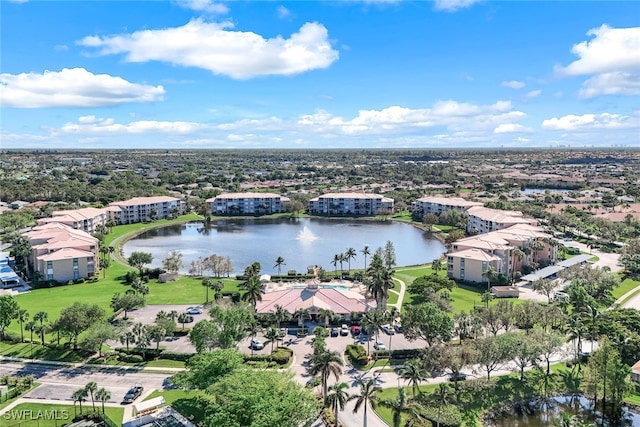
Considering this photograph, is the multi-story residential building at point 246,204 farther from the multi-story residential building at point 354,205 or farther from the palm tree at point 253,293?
the palm tree at point 253,293

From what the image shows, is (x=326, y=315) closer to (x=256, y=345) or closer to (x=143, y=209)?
(x=256, y=345)

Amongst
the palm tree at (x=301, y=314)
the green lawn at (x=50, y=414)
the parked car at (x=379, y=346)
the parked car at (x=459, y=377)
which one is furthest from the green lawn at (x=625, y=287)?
the green lawn at (x=50, y=414)

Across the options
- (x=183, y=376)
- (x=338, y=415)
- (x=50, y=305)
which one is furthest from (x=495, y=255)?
(x=50, y=305)

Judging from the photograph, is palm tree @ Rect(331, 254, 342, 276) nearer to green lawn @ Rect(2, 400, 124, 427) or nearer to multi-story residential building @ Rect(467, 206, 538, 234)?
multi-story residential building @ Rect(467, 206, 538, 234)

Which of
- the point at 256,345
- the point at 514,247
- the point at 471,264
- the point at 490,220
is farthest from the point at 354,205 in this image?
the point at 256,345

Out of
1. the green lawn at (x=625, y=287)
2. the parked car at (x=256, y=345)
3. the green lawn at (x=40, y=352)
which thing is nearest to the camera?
the green lawn at (x=40, y=352)
